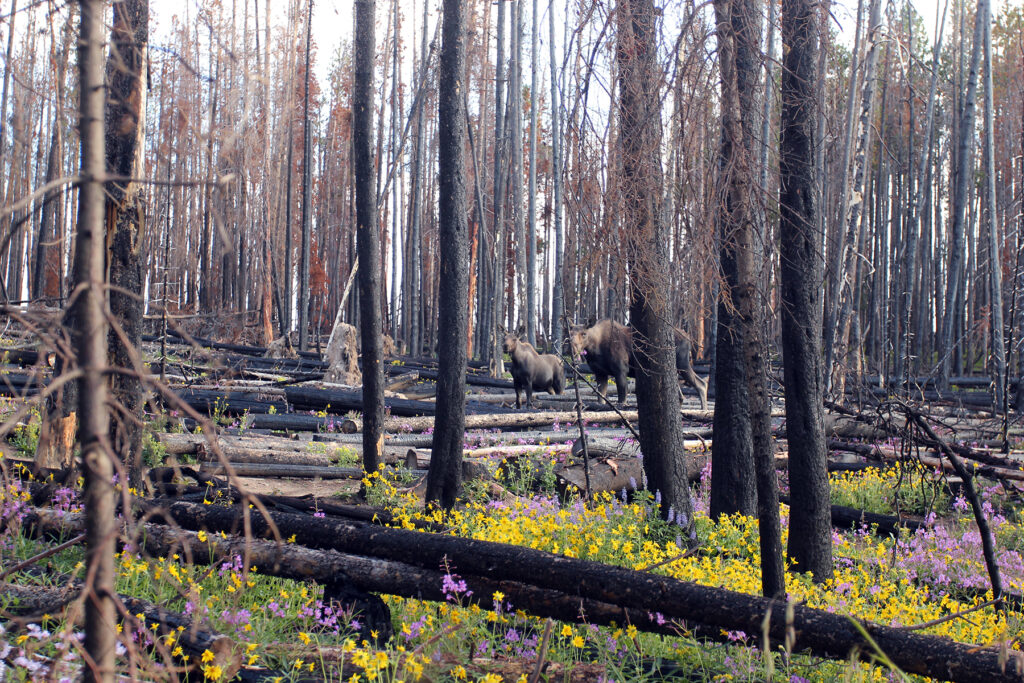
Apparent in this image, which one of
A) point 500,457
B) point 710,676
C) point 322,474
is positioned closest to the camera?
point 710,676

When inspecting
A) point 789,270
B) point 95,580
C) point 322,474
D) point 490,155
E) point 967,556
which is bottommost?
point 967,556

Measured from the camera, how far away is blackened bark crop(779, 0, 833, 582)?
520cm

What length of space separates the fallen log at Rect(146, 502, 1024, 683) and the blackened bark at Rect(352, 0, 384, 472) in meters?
3.50

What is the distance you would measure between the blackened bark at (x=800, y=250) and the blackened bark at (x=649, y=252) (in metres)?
0.89

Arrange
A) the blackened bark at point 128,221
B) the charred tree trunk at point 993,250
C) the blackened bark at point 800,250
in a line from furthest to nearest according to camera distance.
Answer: the charred tree trunk at point 993,250
the blackened bark at point 128,221
the blackened bark at point 800,250

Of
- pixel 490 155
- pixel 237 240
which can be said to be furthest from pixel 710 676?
pixel 237 240

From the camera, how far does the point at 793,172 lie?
17.3ft

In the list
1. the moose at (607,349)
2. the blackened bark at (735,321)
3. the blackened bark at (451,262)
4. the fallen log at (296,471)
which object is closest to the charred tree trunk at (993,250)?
the moose at (607,349)

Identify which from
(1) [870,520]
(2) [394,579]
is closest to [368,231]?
(2) [394,579]

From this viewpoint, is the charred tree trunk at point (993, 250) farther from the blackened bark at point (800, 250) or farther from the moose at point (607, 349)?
the blackened bark at point (800, 250)

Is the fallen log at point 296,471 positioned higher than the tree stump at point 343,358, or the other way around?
the tree stump at point 343,358

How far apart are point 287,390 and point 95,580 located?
A: 1153 cm

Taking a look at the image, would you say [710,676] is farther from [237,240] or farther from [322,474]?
[237,240]

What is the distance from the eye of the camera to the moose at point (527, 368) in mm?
15109
